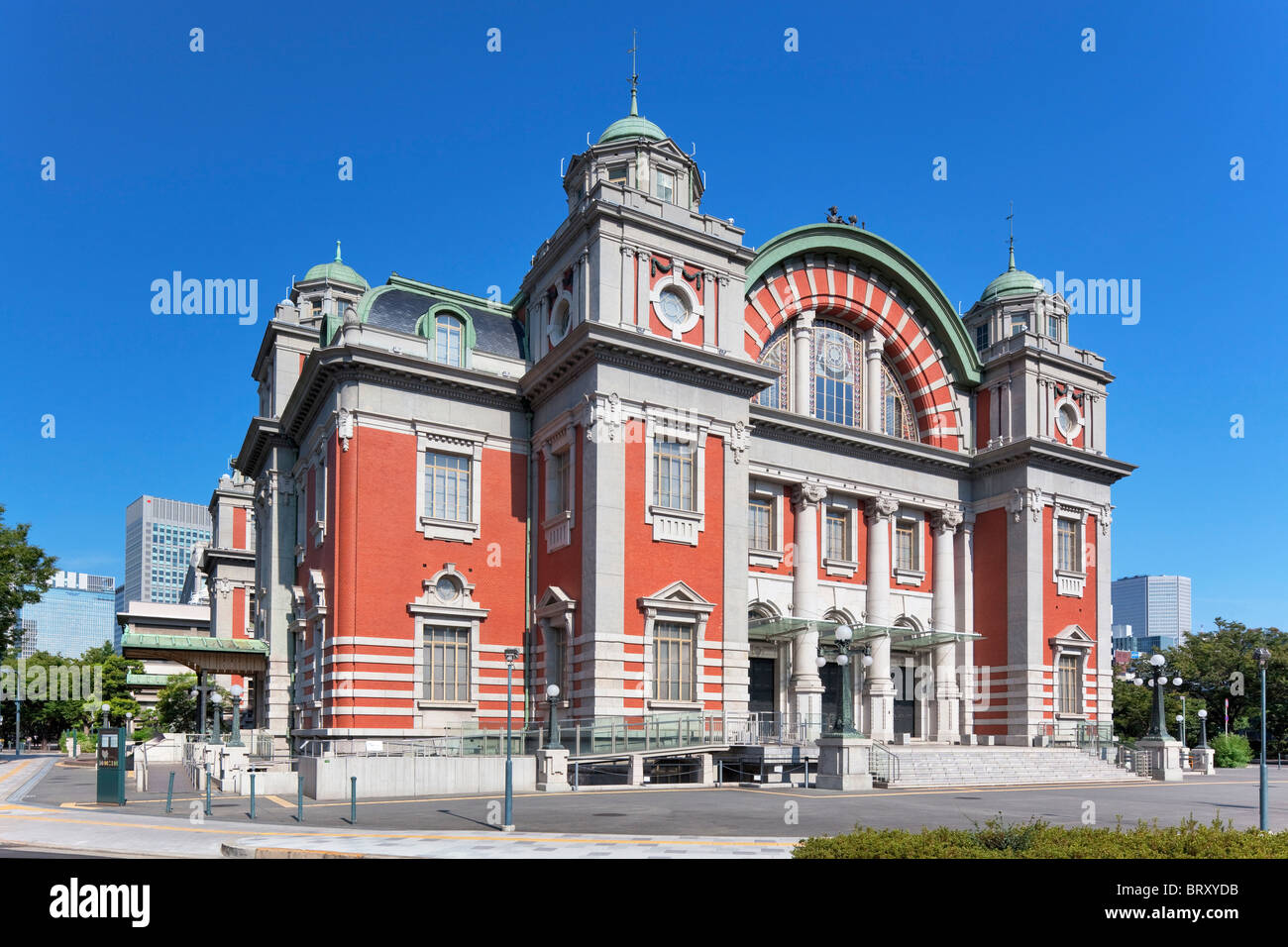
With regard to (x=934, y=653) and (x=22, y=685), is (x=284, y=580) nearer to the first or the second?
(x=934, y=653)

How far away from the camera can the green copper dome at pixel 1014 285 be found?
53.2 m

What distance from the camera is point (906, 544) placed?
4853 cm

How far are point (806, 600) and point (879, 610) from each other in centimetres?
409

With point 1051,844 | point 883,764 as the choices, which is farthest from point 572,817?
point 883,764

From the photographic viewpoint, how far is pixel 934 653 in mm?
48000

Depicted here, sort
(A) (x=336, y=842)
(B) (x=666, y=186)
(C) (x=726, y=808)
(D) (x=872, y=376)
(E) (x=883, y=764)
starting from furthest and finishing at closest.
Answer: (D) (x=872, y=376)
(B) (x=666, y=186)
(E) (x=883, y=764)
(C) (x=726, y=808)
(A) (x=336, y=842)

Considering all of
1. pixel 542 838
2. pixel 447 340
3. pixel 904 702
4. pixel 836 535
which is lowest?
pixel 904 702

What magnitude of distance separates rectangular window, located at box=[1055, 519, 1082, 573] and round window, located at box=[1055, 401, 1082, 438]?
4058mm

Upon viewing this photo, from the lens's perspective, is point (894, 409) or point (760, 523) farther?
point (894, 409)

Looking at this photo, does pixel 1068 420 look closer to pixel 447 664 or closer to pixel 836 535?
pixel 836 535

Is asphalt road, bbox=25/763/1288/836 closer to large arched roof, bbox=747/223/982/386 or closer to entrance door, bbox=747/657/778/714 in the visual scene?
entrance door, bbox=747/657/778/714

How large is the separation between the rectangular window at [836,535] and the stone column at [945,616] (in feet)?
16.2

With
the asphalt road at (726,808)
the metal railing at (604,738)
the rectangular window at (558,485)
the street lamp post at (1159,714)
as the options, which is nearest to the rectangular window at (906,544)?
the street lamp post at (1159,714)
